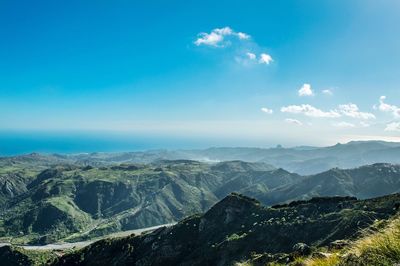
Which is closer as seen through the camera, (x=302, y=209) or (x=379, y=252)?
(x=379, y=252)

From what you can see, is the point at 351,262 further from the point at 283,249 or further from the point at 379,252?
the point at 283,249

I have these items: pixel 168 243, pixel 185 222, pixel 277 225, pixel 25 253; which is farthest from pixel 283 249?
pixel 25 253

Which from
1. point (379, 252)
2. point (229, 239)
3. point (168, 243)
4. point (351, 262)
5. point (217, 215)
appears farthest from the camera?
point (217, 215)

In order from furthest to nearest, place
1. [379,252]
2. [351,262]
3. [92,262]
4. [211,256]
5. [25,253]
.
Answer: [25,253]
[92,262]
[211,256]
[351,262]
[379,252]

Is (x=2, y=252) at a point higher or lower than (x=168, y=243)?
lower

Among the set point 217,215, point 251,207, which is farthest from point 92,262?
point 251,207

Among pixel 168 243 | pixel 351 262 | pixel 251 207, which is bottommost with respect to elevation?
pixel 168 243
